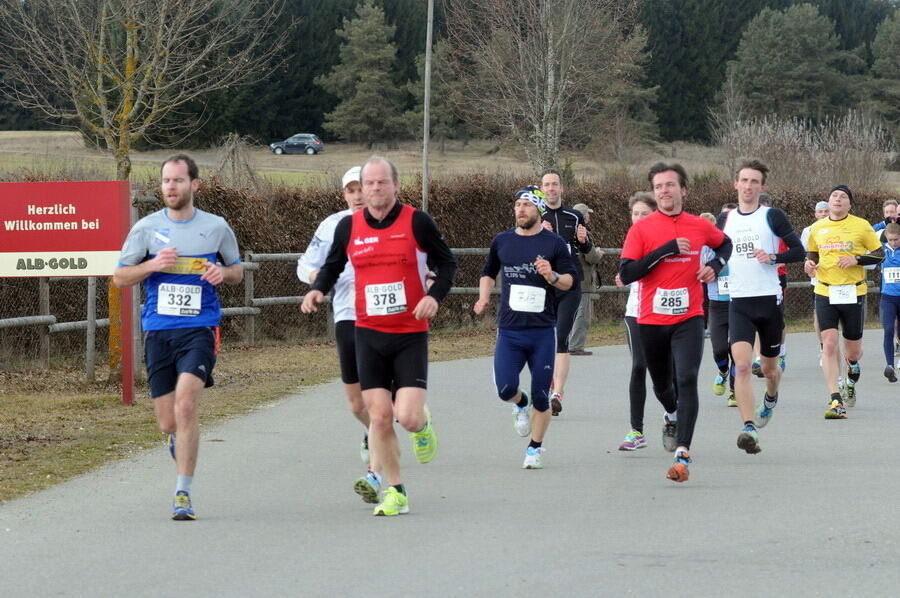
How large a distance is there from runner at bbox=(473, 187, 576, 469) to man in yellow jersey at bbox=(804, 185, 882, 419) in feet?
14.1

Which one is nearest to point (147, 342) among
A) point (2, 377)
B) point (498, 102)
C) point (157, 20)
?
point (2, 377)

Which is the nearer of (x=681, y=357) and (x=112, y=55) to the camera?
(x=681, y=357)

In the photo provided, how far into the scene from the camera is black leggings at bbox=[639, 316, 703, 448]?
29.1ft

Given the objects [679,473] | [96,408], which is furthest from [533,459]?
[96,408]

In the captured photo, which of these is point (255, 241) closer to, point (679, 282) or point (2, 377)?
point (2, 377)

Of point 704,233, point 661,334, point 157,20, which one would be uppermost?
point 157,20

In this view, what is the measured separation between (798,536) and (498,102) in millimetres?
36961

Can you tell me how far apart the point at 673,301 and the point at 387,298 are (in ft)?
7.49

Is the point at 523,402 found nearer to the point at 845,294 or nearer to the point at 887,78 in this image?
the point at 845,294

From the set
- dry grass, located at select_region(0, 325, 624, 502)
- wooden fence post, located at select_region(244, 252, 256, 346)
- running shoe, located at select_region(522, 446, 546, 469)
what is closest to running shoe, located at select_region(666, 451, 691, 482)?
running shoe, located at select_region(522, 446, 546, 469)

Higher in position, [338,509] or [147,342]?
[147,342]

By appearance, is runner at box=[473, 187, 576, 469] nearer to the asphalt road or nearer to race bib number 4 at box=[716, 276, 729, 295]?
the asphalt road

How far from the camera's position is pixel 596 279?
18141 mm

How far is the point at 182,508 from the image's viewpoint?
7539mm
